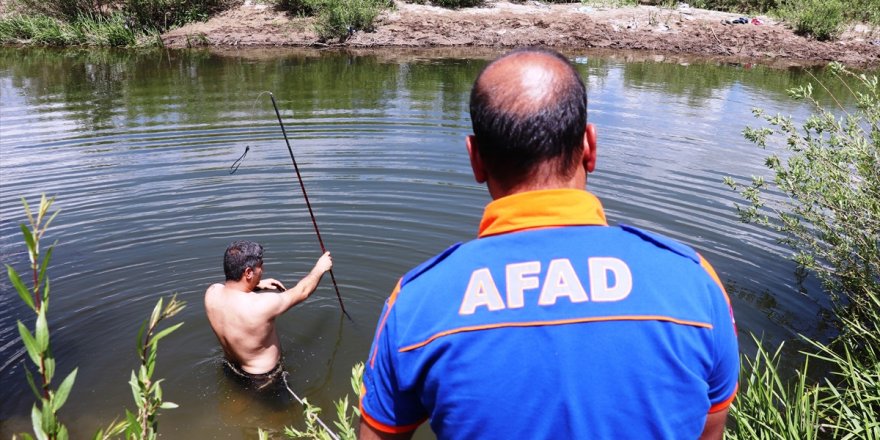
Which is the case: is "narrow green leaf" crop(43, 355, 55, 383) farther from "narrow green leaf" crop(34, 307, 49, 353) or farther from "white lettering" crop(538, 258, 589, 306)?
"white lettering" crop(538, 258, 589, 306)

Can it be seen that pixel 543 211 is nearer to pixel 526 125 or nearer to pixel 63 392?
pixel 526 125

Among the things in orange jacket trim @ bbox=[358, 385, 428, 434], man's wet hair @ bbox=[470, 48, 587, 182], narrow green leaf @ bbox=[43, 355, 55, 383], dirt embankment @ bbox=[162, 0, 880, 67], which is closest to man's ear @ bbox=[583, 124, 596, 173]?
man's wet hair @ bbox=[470, 48, 587, 182]

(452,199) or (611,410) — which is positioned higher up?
(611,410)

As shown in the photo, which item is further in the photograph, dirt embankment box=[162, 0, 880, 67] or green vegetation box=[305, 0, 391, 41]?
green vegetation box=[305, 0, 391, 41]

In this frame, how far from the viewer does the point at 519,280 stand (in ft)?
4.70

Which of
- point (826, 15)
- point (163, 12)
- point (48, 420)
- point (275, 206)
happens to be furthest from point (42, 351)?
point (826, 15)

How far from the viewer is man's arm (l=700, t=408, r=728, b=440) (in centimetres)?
175

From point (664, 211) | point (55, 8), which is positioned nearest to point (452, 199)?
point (664, 211)

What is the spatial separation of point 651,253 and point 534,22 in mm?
31763

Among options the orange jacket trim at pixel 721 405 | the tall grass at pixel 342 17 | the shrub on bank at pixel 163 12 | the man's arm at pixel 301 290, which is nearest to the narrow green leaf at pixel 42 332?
the orange jacket trim at pixel 721 405

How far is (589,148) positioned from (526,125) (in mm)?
250

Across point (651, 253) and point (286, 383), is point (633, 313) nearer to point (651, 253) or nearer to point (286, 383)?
point (651, 253)

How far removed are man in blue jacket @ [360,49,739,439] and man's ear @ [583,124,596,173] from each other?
0.34ft

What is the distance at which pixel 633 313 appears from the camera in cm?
140
